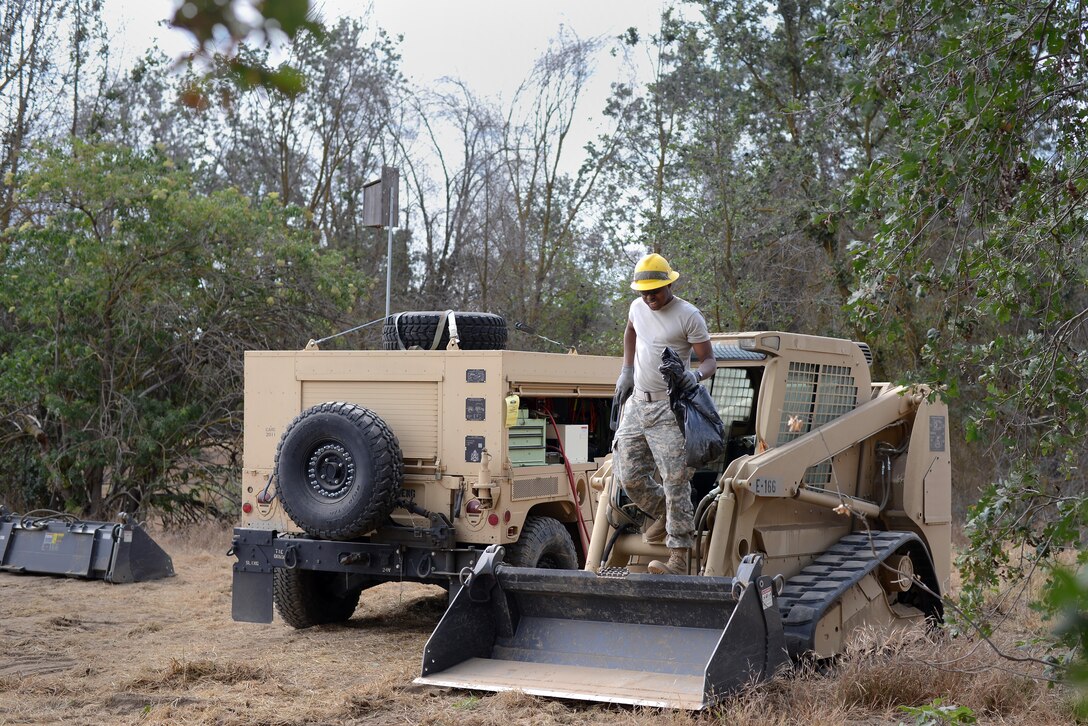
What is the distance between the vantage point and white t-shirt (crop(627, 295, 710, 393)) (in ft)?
22.1

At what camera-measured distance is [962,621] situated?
586cm

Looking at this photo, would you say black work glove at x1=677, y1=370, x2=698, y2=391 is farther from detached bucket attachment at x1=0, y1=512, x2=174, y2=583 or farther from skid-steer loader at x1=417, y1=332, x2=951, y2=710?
detached bucket attachment at x1=0, y1=512, x2=174, y2=583

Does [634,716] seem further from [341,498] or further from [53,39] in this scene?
[53,39]

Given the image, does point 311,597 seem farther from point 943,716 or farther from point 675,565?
point 943,716

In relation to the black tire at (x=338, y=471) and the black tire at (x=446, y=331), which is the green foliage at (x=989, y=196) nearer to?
the black tire at (x=338, y=471)

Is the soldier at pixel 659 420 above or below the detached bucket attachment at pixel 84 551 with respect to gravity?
above

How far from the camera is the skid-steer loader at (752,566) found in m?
6.32

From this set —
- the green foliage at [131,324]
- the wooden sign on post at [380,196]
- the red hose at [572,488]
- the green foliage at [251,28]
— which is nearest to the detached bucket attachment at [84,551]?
the green foliage at [131,324]

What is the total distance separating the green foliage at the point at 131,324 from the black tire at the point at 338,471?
686 cm

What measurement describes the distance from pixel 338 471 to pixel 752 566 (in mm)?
3410

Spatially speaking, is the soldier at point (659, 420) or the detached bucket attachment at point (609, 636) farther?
the soldier at point (659, 420)

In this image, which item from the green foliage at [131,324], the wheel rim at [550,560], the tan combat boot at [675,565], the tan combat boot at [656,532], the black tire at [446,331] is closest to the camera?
the tan combat boot at [675,565]

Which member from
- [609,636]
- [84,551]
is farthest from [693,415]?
[84,551]

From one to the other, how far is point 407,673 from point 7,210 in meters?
11.7
